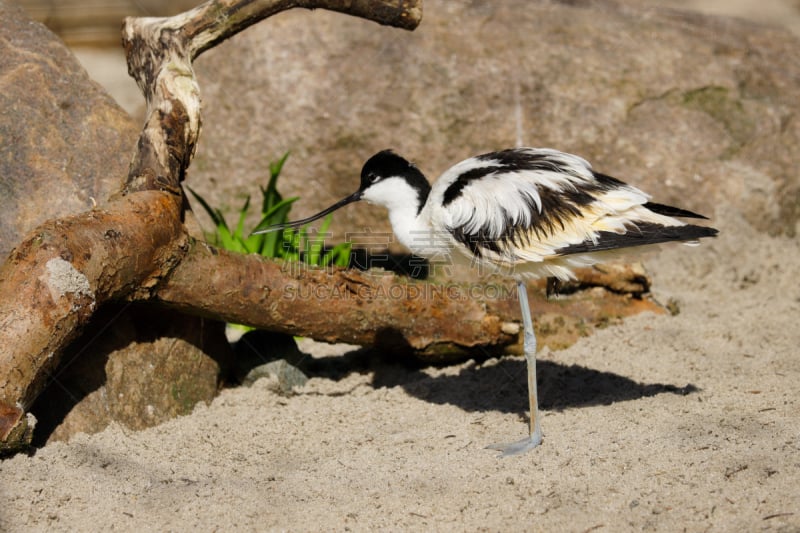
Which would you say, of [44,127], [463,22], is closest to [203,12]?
[44,127]

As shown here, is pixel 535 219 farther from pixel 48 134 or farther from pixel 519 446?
pixel 48 134

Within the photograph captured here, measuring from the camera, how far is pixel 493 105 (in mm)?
5930

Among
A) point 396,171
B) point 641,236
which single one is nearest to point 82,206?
point 396,171

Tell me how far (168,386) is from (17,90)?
1.61 metres

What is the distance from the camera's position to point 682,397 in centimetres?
378

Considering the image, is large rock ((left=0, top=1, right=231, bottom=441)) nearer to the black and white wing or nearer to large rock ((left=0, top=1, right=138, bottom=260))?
large rock ((left=0, top=1, right=138, bottom=260))

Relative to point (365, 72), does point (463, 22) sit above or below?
above

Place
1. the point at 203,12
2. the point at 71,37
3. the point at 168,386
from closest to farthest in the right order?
the point at 168,386 < the point at 203,12 < the point at 71,37

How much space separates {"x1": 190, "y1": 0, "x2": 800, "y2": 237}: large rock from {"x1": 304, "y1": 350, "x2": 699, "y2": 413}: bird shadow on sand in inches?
62.9

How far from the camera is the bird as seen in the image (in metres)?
3.50

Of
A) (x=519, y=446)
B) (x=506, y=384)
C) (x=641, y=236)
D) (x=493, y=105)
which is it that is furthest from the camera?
(x=493, y=105)

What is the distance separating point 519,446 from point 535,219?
3.22ft

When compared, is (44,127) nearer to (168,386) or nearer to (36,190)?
(36,190)

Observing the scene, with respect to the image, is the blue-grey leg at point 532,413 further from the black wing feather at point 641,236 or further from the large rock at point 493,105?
the large rock at point 493,105
